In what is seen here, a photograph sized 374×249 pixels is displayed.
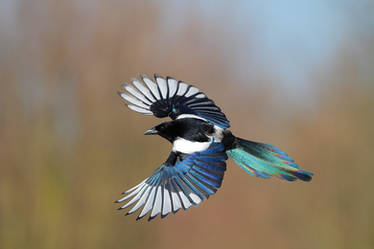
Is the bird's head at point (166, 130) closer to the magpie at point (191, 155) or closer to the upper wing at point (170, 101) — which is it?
the magpie at point (191, 155)

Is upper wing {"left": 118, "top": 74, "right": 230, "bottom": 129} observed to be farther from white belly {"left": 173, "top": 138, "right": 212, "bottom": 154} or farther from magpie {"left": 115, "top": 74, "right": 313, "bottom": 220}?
white belly {"left": 173, "top": 138, "right": 212, "bottom": 154}

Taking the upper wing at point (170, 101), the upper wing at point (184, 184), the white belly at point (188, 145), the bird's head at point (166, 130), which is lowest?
the upper wing at point (184, 184)

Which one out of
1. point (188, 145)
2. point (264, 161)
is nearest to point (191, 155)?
point (188, 145)

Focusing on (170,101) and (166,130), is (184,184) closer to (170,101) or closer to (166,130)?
(166,130)

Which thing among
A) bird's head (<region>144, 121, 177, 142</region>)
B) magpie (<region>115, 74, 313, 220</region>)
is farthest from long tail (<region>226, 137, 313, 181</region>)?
bird's head (<region>144, 121, 177, 142</region>)

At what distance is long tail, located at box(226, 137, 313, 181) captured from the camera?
0.82m

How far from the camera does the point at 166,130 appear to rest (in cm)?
92

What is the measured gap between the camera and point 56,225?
299 cm

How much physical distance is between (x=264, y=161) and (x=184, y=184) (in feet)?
0.56

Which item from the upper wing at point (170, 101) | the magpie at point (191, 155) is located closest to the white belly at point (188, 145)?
the magpie at point (191, 155)

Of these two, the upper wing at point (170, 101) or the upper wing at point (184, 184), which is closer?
A: the upper wing at point (184, 184)

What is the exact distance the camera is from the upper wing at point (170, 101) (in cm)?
100

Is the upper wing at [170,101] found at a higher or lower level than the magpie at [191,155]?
higher

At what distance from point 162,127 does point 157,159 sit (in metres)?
1.64
